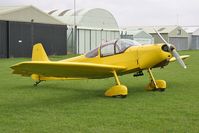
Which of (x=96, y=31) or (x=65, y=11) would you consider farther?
(x=65, y=11)

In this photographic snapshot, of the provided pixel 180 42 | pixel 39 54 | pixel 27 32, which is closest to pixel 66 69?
pixel 39 54

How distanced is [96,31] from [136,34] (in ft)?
39.9

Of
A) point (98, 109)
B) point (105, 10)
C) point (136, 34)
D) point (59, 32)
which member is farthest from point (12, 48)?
point (98, 109)

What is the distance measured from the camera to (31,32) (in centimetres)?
4250

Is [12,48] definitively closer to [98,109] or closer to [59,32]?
[59,32]

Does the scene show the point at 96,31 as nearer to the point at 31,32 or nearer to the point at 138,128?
the point at 31,32

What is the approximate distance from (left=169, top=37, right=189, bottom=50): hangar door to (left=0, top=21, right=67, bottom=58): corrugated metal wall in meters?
33.4

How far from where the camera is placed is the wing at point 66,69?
9625 mm

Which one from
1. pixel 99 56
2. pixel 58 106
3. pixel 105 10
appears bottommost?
pixel 58 106

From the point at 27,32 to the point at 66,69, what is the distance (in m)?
32.4

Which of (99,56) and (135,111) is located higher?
(99,56)

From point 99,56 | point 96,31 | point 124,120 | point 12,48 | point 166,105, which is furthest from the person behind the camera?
point 96,31

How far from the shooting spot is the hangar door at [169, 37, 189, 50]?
75.6 metres

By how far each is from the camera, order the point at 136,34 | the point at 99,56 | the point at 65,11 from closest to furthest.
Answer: the point at 99,56
the point at 65,11
the point at 136,34
